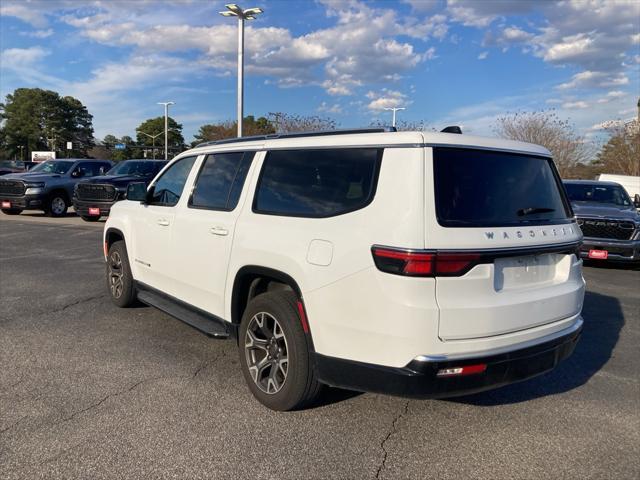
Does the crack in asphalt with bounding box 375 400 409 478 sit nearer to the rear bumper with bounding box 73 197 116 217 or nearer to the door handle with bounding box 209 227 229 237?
the door handle with bounding box 209 227 229 237

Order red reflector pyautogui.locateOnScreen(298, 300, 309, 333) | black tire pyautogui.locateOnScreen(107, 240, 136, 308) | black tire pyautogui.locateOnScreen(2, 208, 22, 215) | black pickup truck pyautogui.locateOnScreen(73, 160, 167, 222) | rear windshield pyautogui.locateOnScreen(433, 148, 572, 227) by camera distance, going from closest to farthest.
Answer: rear windshield pyautogui.locateOnScreen(433, 148, 572, 227), red reflector pyautogui.locateOnScreen(298, 300, 309, 333), black tire pyautogui.locateOnScreen(107, 240, 136, 308), black pickup truck pyautogui.locateOnScreen(73, 160, 167, 222), black tire pyautogui.locateOnScreen(2, 208, 22, 215)

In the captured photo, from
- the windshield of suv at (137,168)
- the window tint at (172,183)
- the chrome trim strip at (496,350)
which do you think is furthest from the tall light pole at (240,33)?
the chrome trim strip at (496,350)

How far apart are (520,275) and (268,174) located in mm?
1818

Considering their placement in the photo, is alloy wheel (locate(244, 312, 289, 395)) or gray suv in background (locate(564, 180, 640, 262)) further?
gray suv in background (locate(564, 180, 640, 262))

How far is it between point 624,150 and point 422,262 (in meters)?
36.4

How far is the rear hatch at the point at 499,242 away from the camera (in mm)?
2666

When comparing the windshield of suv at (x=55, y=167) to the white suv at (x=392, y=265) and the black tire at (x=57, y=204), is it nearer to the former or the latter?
the black tire at (x=57, y=204)

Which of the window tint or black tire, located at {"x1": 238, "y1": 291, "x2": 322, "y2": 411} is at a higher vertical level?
the window tint

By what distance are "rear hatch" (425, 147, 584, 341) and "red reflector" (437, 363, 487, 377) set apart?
0.54ft

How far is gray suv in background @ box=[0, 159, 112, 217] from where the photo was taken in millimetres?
15906

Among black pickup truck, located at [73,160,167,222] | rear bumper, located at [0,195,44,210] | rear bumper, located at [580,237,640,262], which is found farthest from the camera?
rear bumper, located at [0,195,44,210]

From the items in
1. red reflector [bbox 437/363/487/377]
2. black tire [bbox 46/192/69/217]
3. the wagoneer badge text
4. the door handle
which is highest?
the wagoneer badge text

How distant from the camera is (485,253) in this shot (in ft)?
8.94

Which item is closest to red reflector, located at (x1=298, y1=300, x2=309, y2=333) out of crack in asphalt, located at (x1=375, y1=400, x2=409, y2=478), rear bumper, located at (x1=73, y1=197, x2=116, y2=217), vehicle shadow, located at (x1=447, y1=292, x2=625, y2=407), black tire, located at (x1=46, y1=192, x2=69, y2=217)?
crack in asphalt, located at (x1=375, y1=400, x2=409, y2=478)
